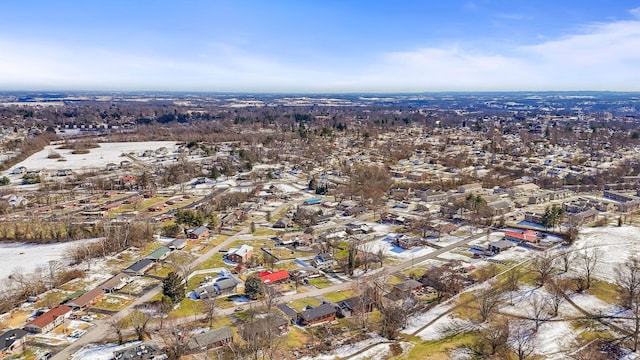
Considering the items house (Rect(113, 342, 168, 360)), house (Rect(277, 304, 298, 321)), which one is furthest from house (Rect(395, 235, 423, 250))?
house (Rect(113, 342, 168, 360))

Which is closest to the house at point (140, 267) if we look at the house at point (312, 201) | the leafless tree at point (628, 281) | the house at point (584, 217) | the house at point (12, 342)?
the house at point (12, 342)

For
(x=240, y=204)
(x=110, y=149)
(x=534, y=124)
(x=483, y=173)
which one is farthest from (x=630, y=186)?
(x=110, y=149)

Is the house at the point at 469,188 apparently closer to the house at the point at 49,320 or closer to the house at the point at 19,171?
the house at the point at 49,320

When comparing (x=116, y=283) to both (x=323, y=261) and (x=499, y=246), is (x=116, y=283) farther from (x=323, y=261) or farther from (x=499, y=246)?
(x=499, y=246)

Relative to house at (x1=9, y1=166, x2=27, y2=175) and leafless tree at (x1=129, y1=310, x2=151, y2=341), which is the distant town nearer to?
leafless tree at (x1=129, y1=310, x2=151, y2=341)

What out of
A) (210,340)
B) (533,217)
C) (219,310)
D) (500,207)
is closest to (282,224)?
(219,310)

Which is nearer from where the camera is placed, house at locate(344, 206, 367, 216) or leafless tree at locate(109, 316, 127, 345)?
leafless tree at locate(109, 316, 127, 345)
